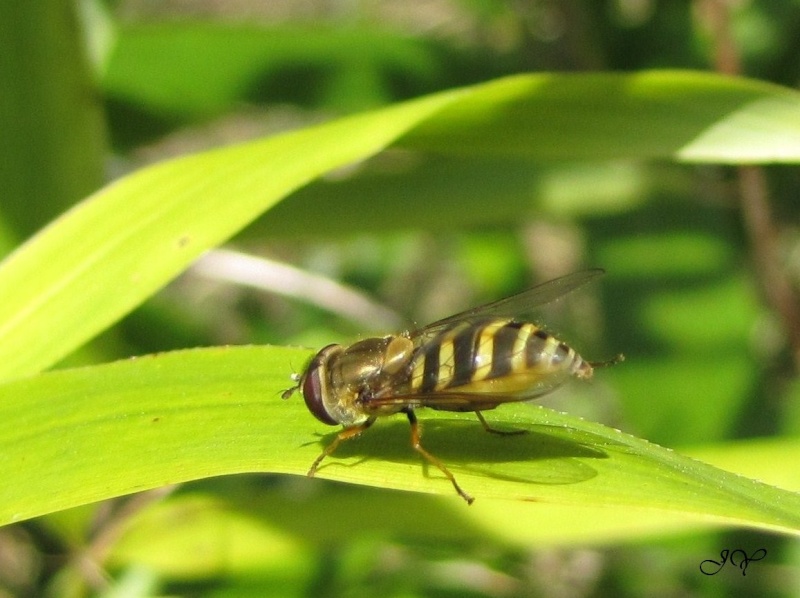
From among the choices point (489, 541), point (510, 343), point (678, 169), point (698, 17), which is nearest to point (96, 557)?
point (489, 541)

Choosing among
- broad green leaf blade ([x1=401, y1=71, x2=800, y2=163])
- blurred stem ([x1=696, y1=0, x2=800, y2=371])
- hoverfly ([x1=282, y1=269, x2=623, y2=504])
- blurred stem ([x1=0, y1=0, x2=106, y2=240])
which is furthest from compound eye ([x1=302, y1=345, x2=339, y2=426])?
blurred stem ([x1=696, y1=0, x2=800, y2=371])

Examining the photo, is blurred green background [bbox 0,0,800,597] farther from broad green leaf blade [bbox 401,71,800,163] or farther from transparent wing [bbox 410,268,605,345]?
broad green leaf blade [bbox 401,71,800,163]

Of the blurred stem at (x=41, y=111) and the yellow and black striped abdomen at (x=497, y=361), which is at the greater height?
the blurred stem at (x=41, y=111)

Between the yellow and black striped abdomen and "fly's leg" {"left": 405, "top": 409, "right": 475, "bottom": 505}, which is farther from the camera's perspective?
the yellow and black striped abdomen

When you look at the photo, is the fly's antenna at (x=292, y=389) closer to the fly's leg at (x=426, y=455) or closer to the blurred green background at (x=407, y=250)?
the fly's leg at (x=426, y=455)

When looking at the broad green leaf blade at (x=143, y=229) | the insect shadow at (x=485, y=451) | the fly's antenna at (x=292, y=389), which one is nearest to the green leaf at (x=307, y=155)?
the broad green leaf blade at (x=143, y=229)

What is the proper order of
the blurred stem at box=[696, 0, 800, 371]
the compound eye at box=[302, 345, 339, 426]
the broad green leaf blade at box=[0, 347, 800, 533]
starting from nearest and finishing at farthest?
the broad green leaf blade at box=[0, 347, 800, 533]
the compound eye at box=[302, 345, 339, 426]
the blurred stem at box=[696, 0, 800, 371]

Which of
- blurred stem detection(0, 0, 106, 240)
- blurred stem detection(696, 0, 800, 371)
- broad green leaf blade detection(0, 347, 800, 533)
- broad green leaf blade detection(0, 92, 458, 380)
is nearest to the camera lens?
broad green leaf blade detection(0, 347, 800, 533)

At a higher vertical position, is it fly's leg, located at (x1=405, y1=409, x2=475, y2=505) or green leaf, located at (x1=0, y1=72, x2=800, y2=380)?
green leaf, located at (x1=0, y1=72, x2=800, y2=380)
